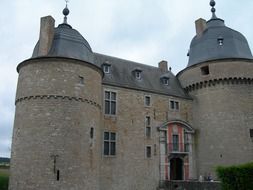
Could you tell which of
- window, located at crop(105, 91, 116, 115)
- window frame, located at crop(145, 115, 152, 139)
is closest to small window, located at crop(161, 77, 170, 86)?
window frame, located at crop(145, 115, 152, 139)

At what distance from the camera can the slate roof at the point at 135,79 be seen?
21.7 metres

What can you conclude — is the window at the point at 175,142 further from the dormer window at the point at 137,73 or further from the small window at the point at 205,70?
the small window at the point at 205,70

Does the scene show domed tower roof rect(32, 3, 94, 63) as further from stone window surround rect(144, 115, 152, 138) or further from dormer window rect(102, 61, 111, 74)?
stone window surround rect(144, 115, 152, 138)

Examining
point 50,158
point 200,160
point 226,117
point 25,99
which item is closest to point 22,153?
point 50,158

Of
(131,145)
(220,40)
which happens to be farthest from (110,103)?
(220,40)

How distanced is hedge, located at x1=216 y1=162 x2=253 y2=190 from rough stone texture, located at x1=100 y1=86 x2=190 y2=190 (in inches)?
346

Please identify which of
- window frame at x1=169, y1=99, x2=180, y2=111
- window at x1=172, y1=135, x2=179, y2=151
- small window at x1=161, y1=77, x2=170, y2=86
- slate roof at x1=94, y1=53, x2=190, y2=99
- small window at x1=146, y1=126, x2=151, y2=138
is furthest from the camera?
small window at x1=161, y1=77, x2=170, y2=86

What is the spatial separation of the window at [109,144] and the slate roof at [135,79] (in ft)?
11.7

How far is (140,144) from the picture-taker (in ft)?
67.9

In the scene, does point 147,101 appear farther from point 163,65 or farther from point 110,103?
point 163,65

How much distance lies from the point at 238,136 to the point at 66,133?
42.3 feet

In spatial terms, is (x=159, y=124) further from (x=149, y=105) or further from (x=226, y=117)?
(x=226, y=117)

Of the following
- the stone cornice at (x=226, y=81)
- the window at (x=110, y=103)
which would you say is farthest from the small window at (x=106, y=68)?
the stone cornice at (x=226, y=81)

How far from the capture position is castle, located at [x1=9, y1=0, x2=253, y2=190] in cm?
1609
